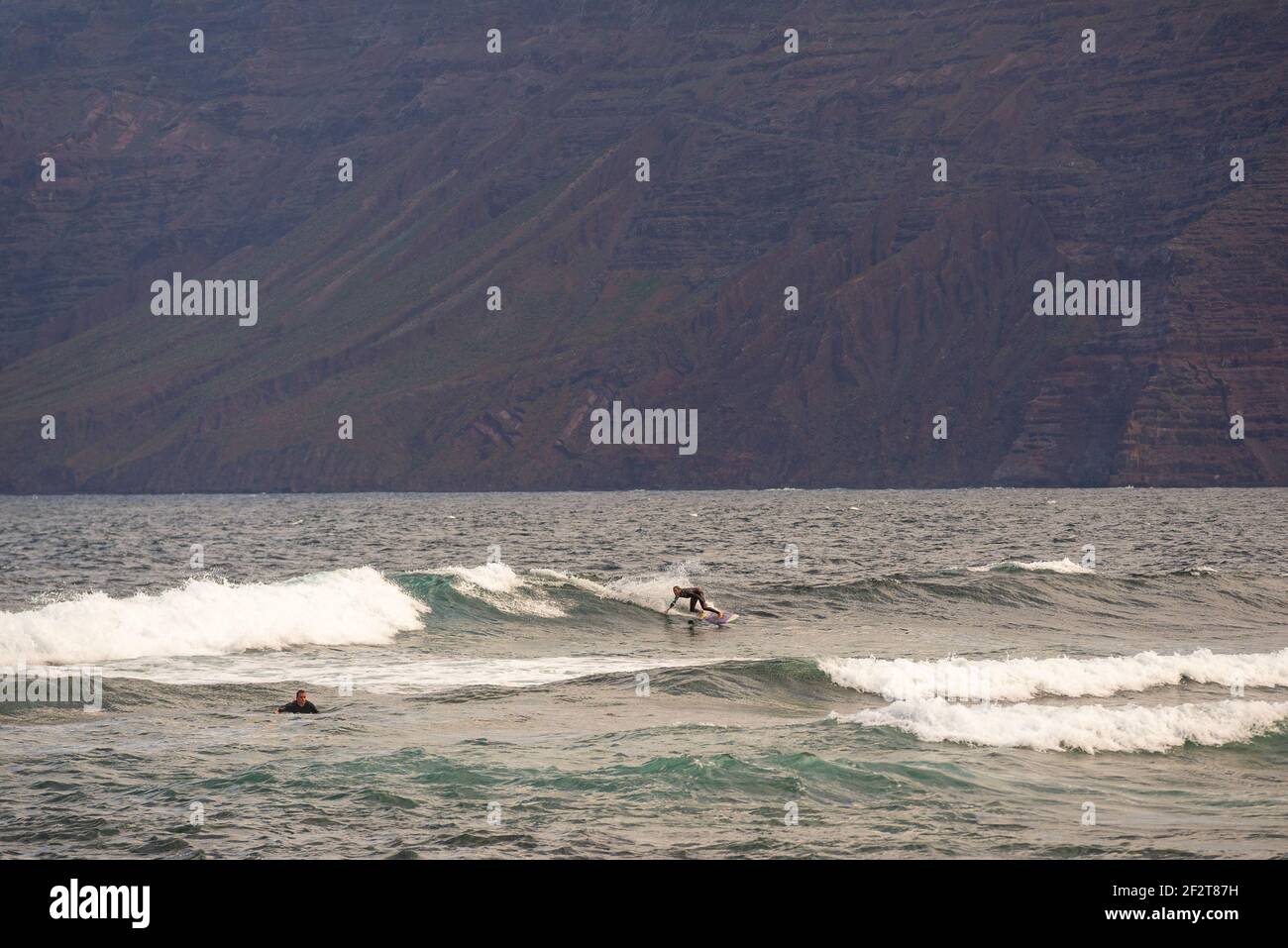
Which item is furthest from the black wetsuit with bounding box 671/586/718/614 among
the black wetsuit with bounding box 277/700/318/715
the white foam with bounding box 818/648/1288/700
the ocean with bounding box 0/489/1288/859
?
the black wetsuit with bounding box 277/700/318/715

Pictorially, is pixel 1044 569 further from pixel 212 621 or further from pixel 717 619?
pixel 212 621

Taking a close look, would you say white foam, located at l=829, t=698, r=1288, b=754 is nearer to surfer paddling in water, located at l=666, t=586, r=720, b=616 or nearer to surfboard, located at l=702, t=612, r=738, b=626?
surfer paddling in water, located at l=666, t=586, r=720, b=616

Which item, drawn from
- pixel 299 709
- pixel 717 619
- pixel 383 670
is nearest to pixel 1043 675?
pixel 383 670

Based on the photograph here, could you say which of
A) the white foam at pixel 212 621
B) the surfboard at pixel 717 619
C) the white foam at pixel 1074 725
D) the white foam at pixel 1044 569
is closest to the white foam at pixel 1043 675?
the white foam at pixel 1074 725

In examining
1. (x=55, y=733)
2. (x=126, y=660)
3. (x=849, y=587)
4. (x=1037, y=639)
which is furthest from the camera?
(x=849, y=587)

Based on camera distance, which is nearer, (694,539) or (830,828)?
(830,828)

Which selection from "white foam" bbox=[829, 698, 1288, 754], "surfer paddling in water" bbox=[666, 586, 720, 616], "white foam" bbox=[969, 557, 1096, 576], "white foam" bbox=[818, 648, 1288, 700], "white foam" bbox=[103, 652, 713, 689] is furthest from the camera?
"white foam" bbox=[969, 557, 1096, 576]
